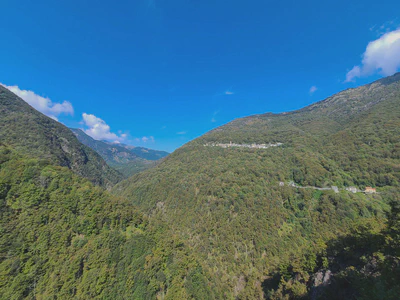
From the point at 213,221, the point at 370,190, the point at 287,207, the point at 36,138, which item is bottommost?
the point at 213,221

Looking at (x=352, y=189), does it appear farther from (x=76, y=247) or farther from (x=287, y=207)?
(x=76, y=247)

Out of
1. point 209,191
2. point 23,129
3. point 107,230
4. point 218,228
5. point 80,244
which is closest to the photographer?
point 80,244

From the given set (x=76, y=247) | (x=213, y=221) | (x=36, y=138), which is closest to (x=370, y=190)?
(x=213, y=221)

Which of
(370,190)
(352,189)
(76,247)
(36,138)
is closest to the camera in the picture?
(76,247)

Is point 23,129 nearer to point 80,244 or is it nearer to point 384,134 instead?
point 80,244

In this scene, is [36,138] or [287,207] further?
[36,138]

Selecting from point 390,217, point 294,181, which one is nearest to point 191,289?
point 390,217

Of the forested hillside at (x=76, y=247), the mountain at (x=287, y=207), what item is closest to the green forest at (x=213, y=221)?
the forested hillside at (x=76, y=247)

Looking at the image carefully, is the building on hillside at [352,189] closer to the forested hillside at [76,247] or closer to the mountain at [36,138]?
the forested hillside at [76,247]

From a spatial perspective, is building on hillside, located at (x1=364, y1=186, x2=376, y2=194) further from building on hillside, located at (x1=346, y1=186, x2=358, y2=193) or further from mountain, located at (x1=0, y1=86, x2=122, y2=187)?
mountain, located at (x1=0, y1=86, x2=122, y2=187)
